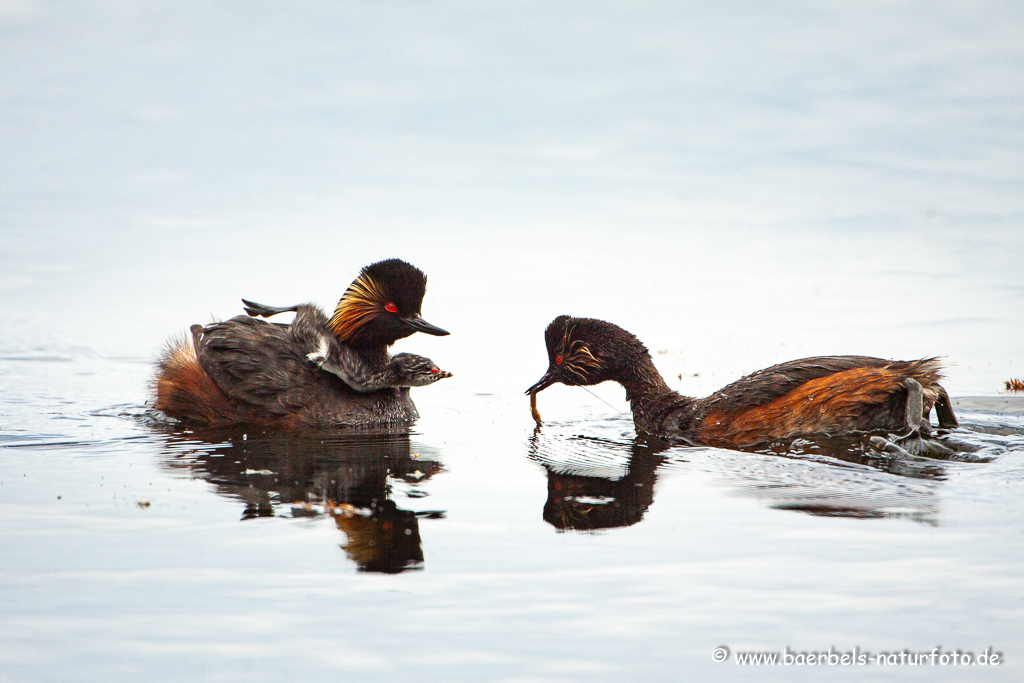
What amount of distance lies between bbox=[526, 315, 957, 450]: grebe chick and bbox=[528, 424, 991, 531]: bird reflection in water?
23 cm

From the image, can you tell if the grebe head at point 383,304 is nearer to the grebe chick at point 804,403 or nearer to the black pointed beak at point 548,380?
the black pointed beak at point 548,380

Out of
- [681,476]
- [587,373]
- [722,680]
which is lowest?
[722,680]

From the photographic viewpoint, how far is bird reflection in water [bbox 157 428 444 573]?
17.3ft

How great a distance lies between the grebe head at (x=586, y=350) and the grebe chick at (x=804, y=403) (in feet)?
0.81

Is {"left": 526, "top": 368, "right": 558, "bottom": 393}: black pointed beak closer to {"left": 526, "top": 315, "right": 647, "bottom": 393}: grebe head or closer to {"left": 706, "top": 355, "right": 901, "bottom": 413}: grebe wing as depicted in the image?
{"left": 526, "top": 315, "right": 647, "bottom": 393}: grebe head

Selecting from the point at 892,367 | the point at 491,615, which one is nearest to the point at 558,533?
the point at 491,615

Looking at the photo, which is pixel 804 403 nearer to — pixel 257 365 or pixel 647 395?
pixel 647 395

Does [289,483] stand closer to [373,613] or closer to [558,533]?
[558,533]

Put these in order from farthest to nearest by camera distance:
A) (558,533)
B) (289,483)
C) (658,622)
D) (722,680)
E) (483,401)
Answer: (483,401) < (289,483) < (558,533) < (658,622) < (722,680)

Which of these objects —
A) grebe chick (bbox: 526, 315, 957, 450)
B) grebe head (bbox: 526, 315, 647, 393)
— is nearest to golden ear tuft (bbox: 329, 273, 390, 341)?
grebe head (bbox: 526, 315, 647, 393)

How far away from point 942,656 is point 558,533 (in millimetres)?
2188

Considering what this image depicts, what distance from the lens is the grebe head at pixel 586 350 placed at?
959 cm

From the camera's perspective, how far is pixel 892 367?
320 inches

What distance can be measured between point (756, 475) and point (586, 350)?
295 centimetres
